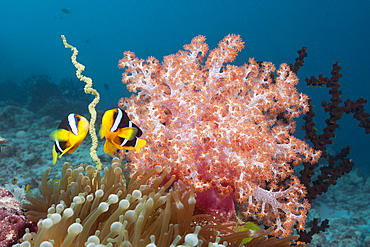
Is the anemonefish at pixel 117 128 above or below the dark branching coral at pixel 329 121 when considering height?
below

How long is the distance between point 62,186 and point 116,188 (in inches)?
16.2

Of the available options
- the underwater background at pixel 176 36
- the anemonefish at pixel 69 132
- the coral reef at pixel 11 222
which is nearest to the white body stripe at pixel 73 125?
the anemonefish at pixel 69 132

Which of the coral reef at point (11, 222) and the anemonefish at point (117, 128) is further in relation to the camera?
the anemonefish at point (117, 128)

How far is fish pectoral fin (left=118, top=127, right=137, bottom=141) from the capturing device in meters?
1.27

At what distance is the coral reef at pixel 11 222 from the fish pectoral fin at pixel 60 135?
512 millimetres

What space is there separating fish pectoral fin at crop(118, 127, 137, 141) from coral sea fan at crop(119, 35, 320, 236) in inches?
28.2

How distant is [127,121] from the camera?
51.6 inches

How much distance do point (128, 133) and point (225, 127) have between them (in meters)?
0.99

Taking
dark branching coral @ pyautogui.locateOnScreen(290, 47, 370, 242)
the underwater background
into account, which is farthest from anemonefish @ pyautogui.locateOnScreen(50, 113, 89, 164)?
the underwater background

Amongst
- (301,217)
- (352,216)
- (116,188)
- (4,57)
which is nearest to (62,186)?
(116,188)

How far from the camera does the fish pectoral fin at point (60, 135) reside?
45.9 inches

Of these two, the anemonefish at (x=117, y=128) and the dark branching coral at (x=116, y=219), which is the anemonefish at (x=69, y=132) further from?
the dark branching coral at (x=116, y=219)

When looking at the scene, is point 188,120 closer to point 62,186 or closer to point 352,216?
point 62,186

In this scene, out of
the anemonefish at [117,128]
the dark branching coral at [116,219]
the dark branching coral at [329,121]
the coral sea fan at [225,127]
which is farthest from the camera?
the dark branching coral at [329,121]
